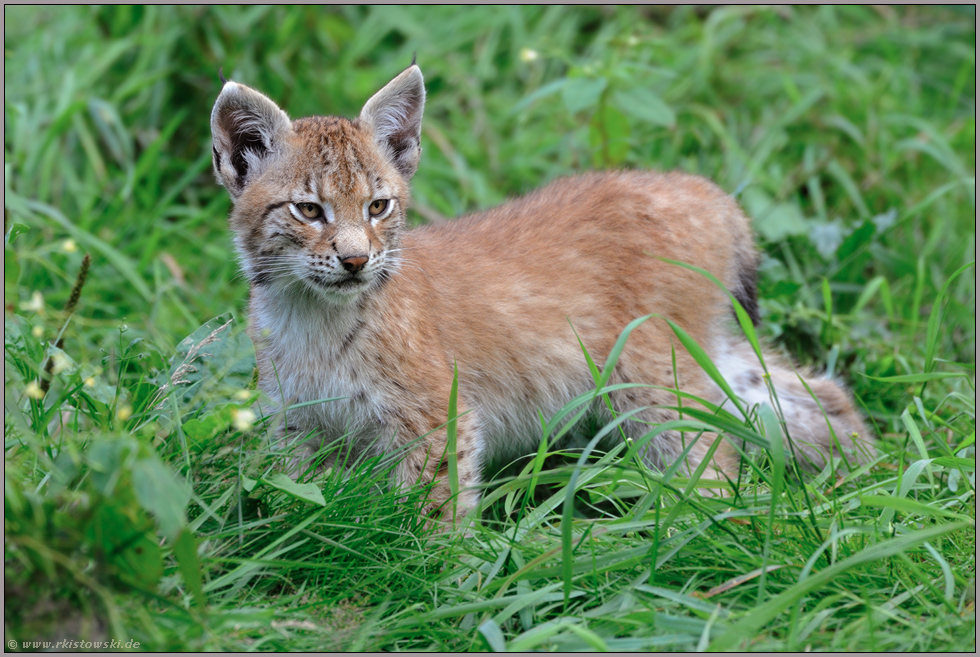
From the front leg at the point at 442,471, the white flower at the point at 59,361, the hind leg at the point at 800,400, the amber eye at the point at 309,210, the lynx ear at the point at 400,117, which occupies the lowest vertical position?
the hind leg at the point at 800,400

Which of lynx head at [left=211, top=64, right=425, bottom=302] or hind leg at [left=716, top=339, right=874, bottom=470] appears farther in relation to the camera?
hind leg at [left=716, top=339, right=874, bottom=470]

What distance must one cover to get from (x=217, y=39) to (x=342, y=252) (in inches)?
190

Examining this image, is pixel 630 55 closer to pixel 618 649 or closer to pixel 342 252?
pixel 342 252

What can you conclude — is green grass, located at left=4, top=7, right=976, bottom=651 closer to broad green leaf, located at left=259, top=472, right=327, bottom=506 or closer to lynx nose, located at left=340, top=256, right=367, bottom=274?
broad green leaf, located at left=259, top=472, right=327, bottom=506

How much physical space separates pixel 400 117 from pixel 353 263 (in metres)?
1.03

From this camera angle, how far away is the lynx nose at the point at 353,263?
4316 mm

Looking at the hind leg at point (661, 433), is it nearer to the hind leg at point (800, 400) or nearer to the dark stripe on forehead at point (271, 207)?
the hind leg at point (800, 400)

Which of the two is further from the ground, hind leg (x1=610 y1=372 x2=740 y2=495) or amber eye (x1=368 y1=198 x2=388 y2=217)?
amber eye (x1=368 y1=198 x2=388 y2=217)

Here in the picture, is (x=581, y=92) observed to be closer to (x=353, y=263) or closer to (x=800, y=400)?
(x=800, y=400)

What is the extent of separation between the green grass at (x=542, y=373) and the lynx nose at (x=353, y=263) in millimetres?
665

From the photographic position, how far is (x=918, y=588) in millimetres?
3650

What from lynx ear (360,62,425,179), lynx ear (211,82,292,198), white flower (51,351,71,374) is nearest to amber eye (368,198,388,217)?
lynx ear (360,62,425,179)

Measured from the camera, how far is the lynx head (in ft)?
14.5

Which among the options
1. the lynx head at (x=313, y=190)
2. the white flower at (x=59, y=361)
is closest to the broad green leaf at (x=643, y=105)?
the lynx head at (x=313, y=190)
